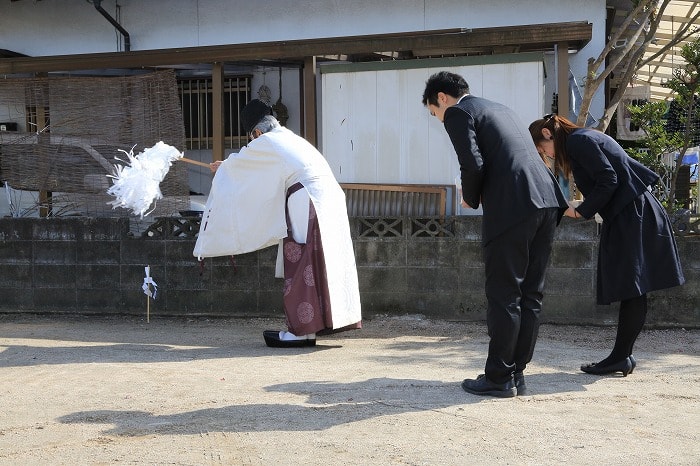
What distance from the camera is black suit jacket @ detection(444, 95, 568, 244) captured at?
4.67m

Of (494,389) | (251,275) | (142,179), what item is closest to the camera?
(494,389)

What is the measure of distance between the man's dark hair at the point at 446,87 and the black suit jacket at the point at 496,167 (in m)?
0.13

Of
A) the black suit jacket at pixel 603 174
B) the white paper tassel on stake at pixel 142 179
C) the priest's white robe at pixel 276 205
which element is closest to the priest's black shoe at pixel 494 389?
the black suit jacket at pixel 603 174

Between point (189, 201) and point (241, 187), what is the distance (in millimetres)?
2553

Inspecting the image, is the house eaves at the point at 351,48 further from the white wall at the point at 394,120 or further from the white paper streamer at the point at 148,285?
the white paper streamer at the point at 148,285

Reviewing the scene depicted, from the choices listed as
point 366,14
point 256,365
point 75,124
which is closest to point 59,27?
point 75,124

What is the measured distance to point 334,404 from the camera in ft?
15.5

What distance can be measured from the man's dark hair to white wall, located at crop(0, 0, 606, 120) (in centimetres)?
573

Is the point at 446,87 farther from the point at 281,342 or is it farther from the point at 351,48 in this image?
the point at 351,48

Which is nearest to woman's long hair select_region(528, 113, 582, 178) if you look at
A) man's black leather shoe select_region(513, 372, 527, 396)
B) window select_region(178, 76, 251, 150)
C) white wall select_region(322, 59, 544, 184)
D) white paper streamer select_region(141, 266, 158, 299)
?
man's black leather shoe select_region(513, 372, 527, 396)

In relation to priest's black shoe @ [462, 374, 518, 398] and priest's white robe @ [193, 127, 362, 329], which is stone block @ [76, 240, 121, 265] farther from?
priest's black shoe @ [462, 374, 518, 398]

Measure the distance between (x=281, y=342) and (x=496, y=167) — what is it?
2.67 m

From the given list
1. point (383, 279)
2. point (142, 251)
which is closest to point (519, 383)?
point (383, 279)

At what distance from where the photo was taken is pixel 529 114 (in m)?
8.59
